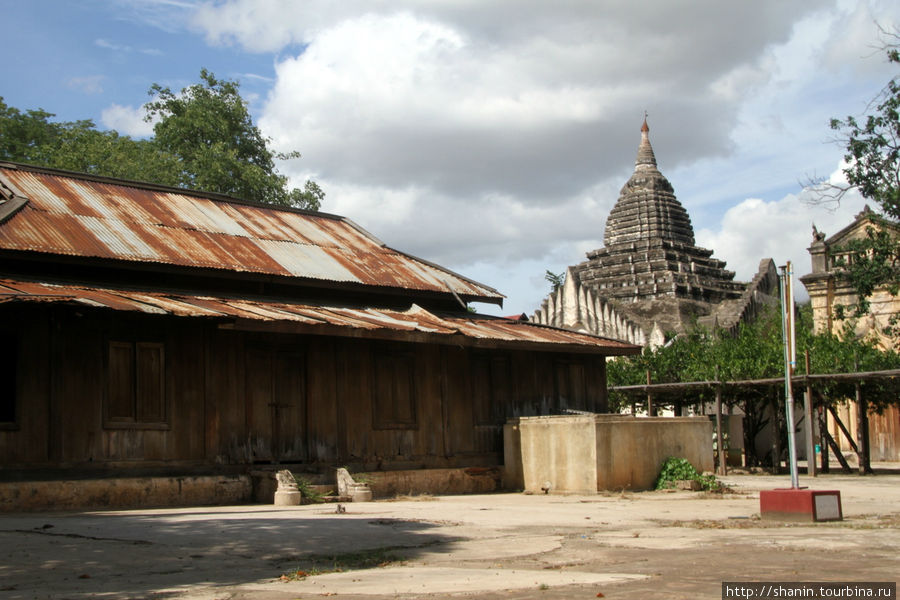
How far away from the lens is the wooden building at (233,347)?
48.4ft

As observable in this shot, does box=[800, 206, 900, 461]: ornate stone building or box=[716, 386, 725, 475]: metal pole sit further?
box=[800, 206, 900, 461]: ornate stone building

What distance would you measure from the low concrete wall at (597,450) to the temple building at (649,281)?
746 inches

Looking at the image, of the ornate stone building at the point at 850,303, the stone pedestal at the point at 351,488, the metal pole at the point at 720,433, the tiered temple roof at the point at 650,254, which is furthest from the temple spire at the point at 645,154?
the stone pedestal at the point at 351,488

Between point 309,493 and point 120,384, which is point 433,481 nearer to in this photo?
point 309,493

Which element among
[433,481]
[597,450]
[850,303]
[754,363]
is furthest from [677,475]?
[850,303]

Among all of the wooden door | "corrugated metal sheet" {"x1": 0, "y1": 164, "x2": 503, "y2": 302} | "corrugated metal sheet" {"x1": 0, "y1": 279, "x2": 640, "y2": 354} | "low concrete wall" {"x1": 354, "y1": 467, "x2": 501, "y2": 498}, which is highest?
"corrugated metal sheet" {"x1": 0, "y1": 164, "x2": 503, "y2": 302}

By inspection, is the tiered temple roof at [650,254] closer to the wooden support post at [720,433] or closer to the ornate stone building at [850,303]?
the ornate stone building at [850,303]

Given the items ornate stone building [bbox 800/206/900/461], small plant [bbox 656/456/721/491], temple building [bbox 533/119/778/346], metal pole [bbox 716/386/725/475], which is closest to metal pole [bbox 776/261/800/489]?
small plant [bbox 656/456/721/491]

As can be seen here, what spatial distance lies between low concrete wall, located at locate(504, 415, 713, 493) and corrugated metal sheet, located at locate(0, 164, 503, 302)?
4.31m

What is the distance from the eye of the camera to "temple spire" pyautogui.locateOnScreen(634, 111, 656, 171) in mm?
50781

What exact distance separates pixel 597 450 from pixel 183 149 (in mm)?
29112

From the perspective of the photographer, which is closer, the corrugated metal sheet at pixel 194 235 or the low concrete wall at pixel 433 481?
the corrugated metal sheet at pixel 194 235

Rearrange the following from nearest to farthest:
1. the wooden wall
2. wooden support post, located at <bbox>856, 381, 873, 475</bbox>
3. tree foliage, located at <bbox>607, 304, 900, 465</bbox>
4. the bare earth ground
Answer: the bare earth ground < the wooden wall < wooden support post, located at <bbox>856, 381, 873, 475</bbox> < tree foliage, located at <bbox>607, 304, 900, 465</bbox>

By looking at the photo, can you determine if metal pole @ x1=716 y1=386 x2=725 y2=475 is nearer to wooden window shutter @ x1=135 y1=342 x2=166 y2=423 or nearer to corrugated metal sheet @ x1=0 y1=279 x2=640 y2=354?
corrugated metal sheet @ x1=0 y1=279 x2=640 y2=354
